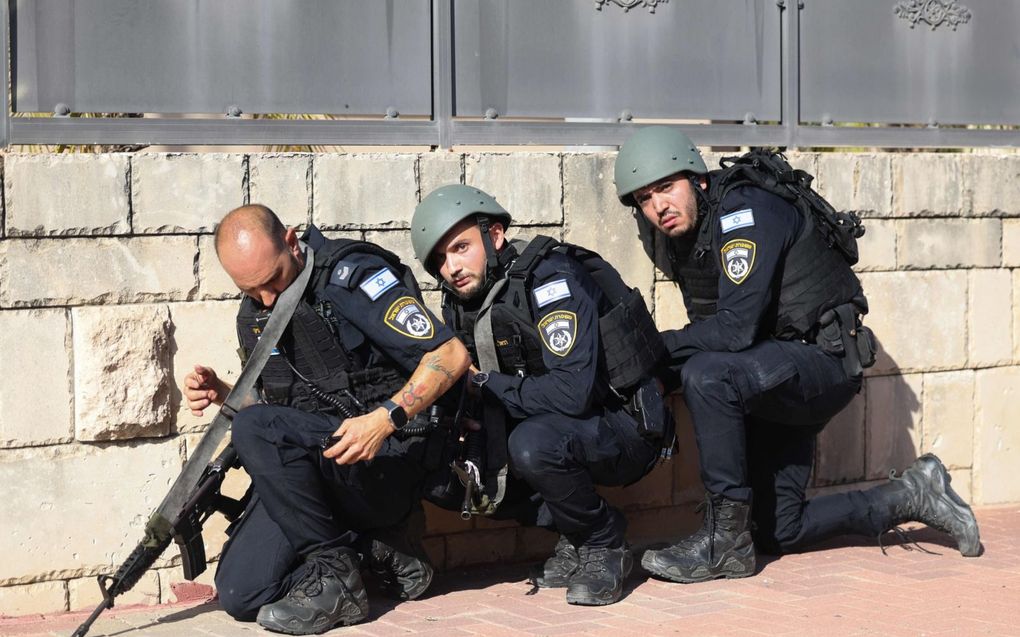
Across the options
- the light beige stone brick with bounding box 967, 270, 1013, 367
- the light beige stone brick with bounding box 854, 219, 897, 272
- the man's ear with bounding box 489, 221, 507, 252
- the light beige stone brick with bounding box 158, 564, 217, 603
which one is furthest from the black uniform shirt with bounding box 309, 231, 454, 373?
the light beige stone brick with bounding box 967, 270, 1013, 367

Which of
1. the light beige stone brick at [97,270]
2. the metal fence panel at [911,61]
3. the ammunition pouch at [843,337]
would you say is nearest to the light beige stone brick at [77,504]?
the light beige stone brick at [97,270]

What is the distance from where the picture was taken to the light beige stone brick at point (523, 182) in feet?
19.3

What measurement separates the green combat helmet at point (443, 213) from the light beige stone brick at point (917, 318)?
2.33 meters

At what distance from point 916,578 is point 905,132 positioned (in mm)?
2677

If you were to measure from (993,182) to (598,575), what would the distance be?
11.1 ft

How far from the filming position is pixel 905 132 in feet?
23.5

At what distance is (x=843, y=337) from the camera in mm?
5660

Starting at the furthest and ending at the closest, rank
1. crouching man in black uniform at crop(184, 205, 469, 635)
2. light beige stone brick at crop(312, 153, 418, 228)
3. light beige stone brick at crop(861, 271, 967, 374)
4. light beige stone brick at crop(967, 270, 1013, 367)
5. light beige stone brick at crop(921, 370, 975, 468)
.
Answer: light beige stone brick at crop(967, 270, 1013, 367)
light beige stone brick at crop(921, 370, 975, 468)
light beige stone brick at crop(861, 271, 967, 374)
light beige stone brick at crop(312, 153, 418, 228)
crouching man in black uniform at crop(184, 205, 469, 635)

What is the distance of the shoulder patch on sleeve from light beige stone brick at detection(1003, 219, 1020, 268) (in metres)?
3.89

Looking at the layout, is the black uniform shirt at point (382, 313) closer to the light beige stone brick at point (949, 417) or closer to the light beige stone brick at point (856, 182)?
A: the light beige stone brick at point (856, 182)

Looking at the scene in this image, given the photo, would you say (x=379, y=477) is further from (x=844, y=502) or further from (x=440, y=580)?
(x=844, y=502)

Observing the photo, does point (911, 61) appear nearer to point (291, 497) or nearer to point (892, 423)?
point (892, 423)

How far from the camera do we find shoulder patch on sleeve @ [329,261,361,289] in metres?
4.89

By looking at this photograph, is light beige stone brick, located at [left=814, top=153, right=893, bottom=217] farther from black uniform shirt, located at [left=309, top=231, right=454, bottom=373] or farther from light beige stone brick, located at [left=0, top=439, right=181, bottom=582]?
light beige stone brick, located at [left=0, top=439, right=181, bottom=582]
